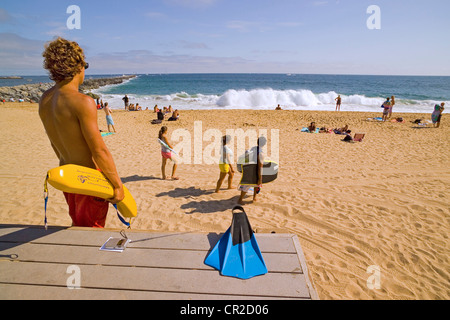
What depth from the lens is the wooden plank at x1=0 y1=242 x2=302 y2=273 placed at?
2.12 metres

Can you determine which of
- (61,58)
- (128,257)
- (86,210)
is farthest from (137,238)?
(61,58)

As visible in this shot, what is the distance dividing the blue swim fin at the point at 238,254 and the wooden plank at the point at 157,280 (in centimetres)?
6

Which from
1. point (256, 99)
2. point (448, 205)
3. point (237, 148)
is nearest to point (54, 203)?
point (237, 148)

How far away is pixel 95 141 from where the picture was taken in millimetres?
2105

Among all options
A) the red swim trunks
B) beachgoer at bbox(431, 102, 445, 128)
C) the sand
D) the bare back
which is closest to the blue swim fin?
the sand

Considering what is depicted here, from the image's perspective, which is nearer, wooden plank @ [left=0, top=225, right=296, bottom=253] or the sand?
wooden plank @ [left=0, top=225, right=296, bottom=253]

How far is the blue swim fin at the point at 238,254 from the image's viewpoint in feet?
6.71

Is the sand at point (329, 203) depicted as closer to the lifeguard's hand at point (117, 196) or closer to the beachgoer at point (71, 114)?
the lifeguard's hand at point (117, 196)

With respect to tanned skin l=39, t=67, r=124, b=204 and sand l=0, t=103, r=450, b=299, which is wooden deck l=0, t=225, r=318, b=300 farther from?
sand l=0, t=103, r=450, b=299

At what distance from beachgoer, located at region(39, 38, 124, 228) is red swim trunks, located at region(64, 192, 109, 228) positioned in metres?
0.35

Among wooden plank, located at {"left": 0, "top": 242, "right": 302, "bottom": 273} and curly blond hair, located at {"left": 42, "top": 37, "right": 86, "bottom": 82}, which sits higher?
curly blond hair, located at {"left": 42, "top": 37, "right": 86, "bottom": 82}

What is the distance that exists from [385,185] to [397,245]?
2957mm

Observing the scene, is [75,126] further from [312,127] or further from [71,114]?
[312,127]

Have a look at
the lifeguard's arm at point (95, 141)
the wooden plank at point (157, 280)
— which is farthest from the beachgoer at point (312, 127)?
the lifeguard's arm at point (95, 141)
